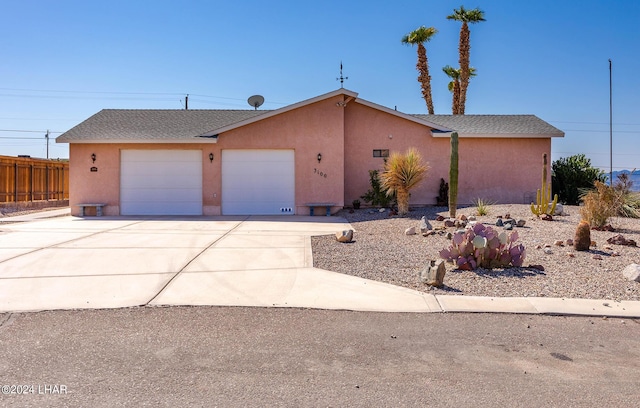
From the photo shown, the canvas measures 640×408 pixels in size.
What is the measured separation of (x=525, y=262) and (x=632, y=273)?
1543mm

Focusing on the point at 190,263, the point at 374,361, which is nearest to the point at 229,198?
the point at 190,263

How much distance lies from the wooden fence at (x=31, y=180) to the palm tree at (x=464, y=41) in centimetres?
2398

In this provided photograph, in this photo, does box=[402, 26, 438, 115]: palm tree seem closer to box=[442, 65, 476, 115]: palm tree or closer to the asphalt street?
box=[442, 65, 476, 115]: palm tree

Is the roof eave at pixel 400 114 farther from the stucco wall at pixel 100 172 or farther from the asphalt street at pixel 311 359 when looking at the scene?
the asphalt street at pixel 311 359

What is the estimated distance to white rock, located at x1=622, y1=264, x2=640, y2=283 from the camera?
684 centimetres

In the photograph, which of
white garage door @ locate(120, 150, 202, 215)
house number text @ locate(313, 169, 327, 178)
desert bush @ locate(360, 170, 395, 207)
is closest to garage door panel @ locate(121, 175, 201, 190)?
white garage door @ locate(120, 150, 202, 215)

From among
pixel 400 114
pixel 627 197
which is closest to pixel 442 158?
pixel 400 114

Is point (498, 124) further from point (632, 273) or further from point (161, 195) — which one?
point (632, 273)

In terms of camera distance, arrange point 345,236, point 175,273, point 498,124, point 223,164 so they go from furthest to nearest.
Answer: point 498,124
point 223,164
point 345,236
point 175,273

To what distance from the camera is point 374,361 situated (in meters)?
4.14

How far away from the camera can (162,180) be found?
17.8m

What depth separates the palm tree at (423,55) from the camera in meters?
31.5

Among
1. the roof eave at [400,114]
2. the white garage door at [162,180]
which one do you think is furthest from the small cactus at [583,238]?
the white garage door at [162,180]

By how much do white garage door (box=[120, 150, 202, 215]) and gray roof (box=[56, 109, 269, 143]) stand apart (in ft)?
2.51
